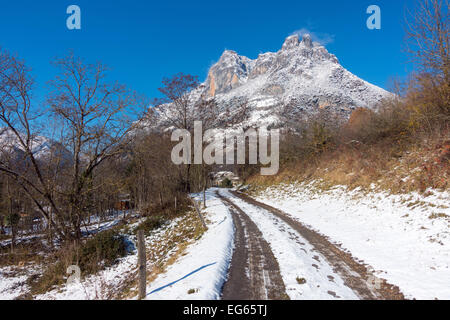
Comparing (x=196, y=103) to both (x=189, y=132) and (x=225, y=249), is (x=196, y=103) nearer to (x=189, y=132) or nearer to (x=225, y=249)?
(x=189, y=132)

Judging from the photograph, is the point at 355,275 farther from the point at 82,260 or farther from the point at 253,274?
the point at 82,260

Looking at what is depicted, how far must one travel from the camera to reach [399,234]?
25.1 feet

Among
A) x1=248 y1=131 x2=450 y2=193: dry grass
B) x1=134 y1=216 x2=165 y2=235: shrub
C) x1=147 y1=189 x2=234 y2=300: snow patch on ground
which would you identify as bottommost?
x1=134 y1=216 x2=165 y2=235: shrub

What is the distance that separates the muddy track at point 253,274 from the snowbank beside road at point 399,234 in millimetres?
2800

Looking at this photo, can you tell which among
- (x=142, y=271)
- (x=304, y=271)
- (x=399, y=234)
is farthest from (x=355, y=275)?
(x=142, y=271)

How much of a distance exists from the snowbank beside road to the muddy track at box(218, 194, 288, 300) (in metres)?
2.80

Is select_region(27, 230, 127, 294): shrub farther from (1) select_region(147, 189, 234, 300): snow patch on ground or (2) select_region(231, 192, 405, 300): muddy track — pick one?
(2) select_region(231, 192, 405, 300): muddy track

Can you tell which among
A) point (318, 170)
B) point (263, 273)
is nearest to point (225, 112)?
point (318, 170)

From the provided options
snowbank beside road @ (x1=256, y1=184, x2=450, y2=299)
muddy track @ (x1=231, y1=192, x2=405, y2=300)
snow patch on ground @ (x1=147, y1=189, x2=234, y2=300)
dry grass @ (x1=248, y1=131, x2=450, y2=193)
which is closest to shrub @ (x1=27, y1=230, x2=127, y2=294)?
snow patch on ground @ (x1=147, y1=189, x2=234, y2=300)

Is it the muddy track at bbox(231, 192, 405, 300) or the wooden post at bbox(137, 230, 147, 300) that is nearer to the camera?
the muddy track at bbox(231, 192, 405, 300)

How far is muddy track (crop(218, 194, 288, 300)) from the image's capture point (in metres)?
4.34

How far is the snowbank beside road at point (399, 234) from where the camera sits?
4.86m

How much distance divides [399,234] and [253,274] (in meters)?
6.53

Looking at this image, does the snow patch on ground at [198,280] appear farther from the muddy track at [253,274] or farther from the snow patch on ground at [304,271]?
the snow patch on ground at [304,271]
